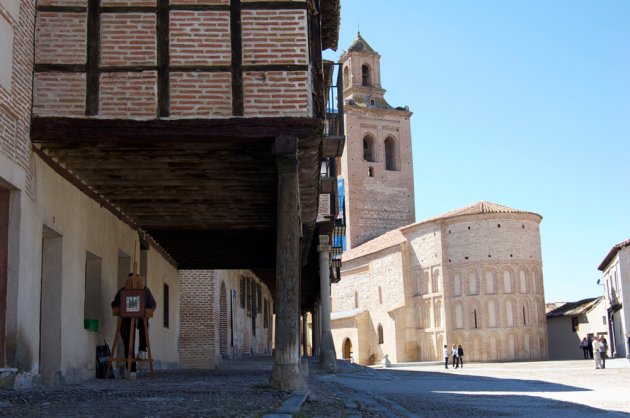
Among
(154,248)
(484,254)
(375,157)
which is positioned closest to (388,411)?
(154,248)

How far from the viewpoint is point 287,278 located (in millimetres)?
8508

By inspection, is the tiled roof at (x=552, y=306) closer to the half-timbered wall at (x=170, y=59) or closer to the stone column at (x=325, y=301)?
the stone column at (x=325, y=301)

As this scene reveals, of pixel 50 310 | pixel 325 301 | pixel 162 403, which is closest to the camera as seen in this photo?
pixel 162 403

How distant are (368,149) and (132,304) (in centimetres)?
5761

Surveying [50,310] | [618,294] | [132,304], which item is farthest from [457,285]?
[50,310]

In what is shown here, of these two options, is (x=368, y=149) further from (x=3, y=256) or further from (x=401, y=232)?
(x=3, y=256)

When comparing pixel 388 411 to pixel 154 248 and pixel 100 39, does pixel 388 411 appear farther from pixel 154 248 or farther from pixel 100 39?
pixel 154 248

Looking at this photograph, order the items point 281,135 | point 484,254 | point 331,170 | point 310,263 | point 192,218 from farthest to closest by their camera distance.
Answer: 1. point 484,254
2. point 310,263
3. point 331,170
4. point 192,218
5. point 281,135

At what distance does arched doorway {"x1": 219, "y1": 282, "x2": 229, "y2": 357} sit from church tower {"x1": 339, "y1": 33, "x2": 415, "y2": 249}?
40838mm

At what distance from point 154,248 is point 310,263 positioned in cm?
913

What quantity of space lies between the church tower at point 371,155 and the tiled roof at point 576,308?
640 inches

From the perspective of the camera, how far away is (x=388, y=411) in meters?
8.10

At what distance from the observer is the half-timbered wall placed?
28.3 feet

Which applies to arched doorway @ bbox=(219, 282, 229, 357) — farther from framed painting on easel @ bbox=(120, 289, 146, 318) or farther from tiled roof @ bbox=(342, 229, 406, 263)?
tiled roof @ bbox=(342, 229, 406, 263)
